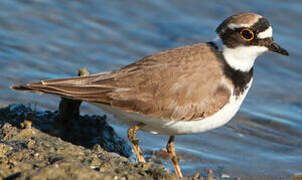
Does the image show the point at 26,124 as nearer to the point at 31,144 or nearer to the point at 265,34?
the point at 31,144

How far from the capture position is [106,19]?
10938 mm

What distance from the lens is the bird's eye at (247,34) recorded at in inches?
232

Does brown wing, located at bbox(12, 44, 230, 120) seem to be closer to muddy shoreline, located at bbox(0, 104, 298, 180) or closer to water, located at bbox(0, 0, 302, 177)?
muddy shoreline, located at bbox(0, 104, 298, 180)

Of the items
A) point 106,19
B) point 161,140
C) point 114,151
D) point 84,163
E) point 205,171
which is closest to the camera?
point 84,163

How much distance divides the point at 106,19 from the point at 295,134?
4783 mm

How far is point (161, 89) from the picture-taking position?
560 centimetres

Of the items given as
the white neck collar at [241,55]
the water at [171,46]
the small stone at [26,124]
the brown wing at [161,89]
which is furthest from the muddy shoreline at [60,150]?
the white neck collar at [241,55]

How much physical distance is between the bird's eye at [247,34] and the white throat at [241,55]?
10 cm

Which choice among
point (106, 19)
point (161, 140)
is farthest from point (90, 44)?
point (161, 140)

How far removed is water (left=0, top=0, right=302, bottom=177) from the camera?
293 inches

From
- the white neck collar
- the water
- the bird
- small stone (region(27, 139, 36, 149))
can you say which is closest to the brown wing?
the bird

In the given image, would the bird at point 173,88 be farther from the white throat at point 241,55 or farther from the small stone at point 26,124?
the small stone at point 26,124

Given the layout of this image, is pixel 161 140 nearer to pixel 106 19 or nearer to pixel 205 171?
pixel 205 171

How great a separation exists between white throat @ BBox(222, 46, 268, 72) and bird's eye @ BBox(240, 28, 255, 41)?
0.10 m
